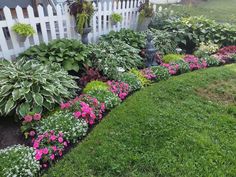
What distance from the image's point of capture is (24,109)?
2629 millimetres

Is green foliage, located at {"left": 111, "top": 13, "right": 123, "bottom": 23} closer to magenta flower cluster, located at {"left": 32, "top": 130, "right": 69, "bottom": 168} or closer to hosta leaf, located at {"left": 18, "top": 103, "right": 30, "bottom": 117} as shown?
hosta leaf, located at {"left": 18, "top": 103, "right": 30, "bottom": 117}

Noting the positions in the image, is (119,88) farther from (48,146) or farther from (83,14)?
(83,14)

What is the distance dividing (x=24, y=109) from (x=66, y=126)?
2.15ft

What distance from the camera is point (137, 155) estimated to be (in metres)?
2.33

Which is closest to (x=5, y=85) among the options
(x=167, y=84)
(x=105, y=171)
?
(x=105, y=171)

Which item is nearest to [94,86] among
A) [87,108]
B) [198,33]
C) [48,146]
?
[87,108]

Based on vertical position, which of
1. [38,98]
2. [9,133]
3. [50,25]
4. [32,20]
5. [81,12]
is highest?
[81,12]

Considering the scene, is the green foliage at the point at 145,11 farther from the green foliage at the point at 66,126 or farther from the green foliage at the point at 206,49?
the green foliage at the point at 66,126

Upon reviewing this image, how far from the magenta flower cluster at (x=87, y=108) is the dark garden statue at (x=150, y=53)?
6.90ft

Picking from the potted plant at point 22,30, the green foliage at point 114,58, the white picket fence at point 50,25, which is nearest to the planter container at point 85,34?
the white picket fence at point 50,25

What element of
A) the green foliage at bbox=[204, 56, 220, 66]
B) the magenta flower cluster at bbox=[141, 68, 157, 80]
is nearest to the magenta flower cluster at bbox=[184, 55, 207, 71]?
the green foliage at bbox=[204, 56, 220, 66]

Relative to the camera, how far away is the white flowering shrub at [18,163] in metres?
1.90

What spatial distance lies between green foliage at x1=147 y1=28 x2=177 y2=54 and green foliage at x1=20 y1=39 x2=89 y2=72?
2.21 meters

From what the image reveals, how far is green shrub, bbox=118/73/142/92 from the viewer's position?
366 cm
